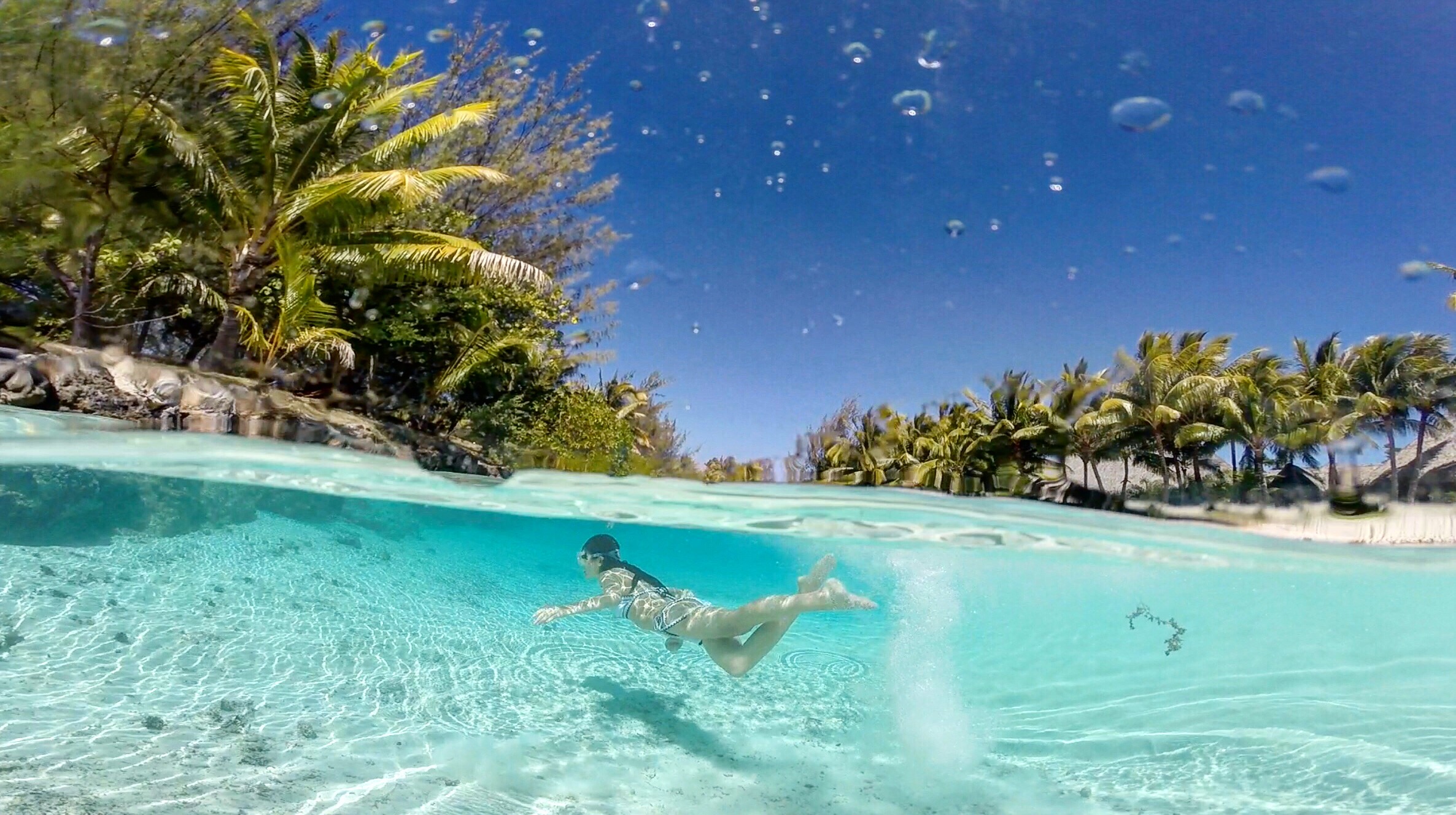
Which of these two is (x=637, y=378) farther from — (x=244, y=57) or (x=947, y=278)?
(x=244, y=57)

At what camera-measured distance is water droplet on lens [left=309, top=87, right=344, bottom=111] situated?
14738 millimetres

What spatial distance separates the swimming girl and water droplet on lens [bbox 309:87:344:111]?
1224 cm

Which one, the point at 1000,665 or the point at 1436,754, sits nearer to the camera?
the point at 1436,754

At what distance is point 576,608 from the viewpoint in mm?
6582

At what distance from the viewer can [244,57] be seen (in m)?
14.1

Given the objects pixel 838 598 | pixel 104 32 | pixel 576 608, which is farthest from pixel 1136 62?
pixel 104 32

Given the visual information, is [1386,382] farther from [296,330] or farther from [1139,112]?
[296,330]

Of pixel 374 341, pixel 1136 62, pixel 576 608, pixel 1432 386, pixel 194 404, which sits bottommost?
pixel 576 608

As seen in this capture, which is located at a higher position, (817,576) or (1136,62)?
(1136,62)

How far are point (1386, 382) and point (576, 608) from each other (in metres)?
9.78

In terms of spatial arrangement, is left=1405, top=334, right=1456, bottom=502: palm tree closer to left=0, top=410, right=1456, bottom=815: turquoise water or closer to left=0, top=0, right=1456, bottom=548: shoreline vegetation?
left=0, top=0, right=1456, bottom=548: shoreline vegetation

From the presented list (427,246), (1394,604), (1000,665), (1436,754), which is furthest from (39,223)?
(1394,604)

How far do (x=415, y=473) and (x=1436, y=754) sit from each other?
13.9 metres

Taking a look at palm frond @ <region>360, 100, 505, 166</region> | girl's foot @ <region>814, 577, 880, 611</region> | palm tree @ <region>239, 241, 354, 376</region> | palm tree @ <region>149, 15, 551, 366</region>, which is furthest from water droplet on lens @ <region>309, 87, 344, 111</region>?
girl's foot @ <region>814, 577, 880, 611</region>
